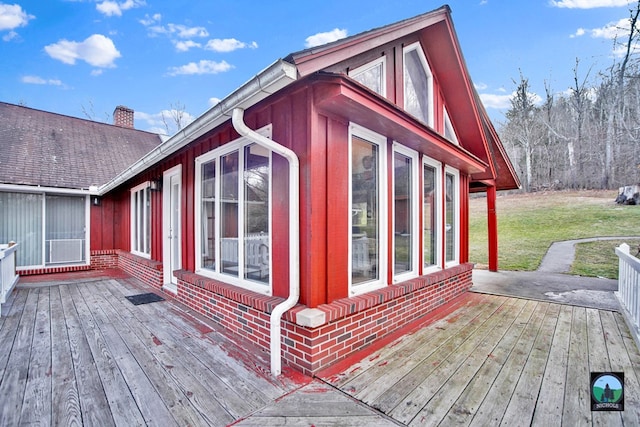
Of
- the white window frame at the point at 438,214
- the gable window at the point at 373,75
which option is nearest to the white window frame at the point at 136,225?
the gable window at the point at 373,75

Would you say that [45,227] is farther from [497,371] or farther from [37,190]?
[497,371]

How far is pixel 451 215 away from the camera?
5.44 meters

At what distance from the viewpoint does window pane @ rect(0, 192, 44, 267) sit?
298 inches

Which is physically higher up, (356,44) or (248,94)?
(356,44)

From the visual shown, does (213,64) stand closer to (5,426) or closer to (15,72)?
(15,72)

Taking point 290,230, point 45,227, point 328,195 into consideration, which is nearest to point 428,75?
point 328,195

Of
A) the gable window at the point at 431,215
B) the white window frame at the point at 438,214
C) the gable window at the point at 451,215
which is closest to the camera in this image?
the gable window at the point at 431,215

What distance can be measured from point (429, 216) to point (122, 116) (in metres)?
13.9

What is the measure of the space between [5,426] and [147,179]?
215 inches

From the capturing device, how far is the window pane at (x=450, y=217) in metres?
5.23

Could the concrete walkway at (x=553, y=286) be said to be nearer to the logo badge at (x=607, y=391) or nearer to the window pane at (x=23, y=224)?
the logo badge at (x=607, y=391)

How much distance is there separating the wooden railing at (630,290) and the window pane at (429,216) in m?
2.32

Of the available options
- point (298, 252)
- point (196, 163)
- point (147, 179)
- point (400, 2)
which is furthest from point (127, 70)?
point (298, 252)

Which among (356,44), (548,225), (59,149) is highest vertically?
(59,149)
